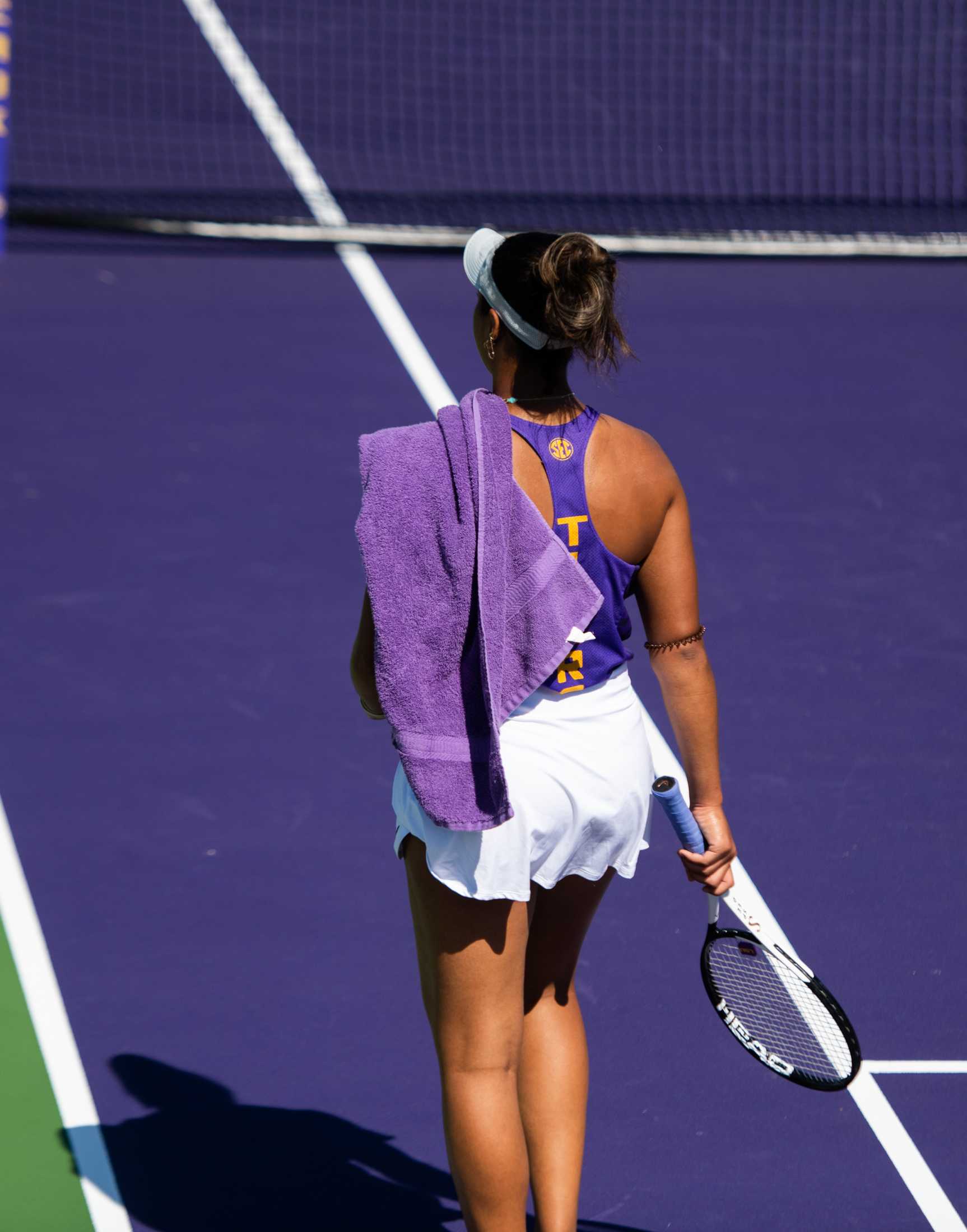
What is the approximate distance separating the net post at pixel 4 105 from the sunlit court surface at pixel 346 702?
0.67 ft

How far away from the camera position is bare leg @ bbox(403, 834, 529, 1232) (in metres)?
3.30

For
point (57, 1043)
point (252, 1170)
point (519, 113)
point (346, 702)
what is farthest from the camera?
point (519, 113)

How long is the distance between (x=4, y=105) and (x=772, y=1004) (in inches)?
289

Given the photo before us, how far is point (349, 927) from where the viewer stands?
5.04 m

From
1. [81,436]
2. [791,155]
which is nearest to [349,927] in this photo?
[81,436]

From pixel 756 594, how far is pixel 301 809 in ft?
7.47

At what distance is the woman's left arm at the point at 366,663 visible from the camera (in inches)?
128

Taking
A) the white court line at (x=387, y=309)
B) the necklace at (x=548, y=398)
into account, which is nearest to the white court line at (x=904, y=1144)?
the white court line at (x=387, y=309)

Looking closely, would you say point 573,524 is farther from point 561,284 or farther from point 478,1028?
point 478,1028

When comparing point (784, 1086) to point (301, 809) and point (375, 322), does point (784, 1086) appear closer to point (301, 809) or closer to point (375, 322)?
point (301, 809)

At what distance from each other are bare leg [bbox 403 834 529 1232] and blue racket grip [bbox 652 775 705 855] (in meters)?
0.34

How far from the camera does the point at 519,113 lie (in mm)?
12180

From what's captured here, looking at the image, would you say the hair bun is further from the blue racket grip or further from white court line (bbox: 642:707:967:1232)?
white court line (bbox: 642:707:967:1232)

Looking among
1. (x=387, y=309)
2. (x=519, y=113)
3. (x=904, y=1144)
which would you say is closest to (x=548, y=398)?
(x=904, y=1144)
